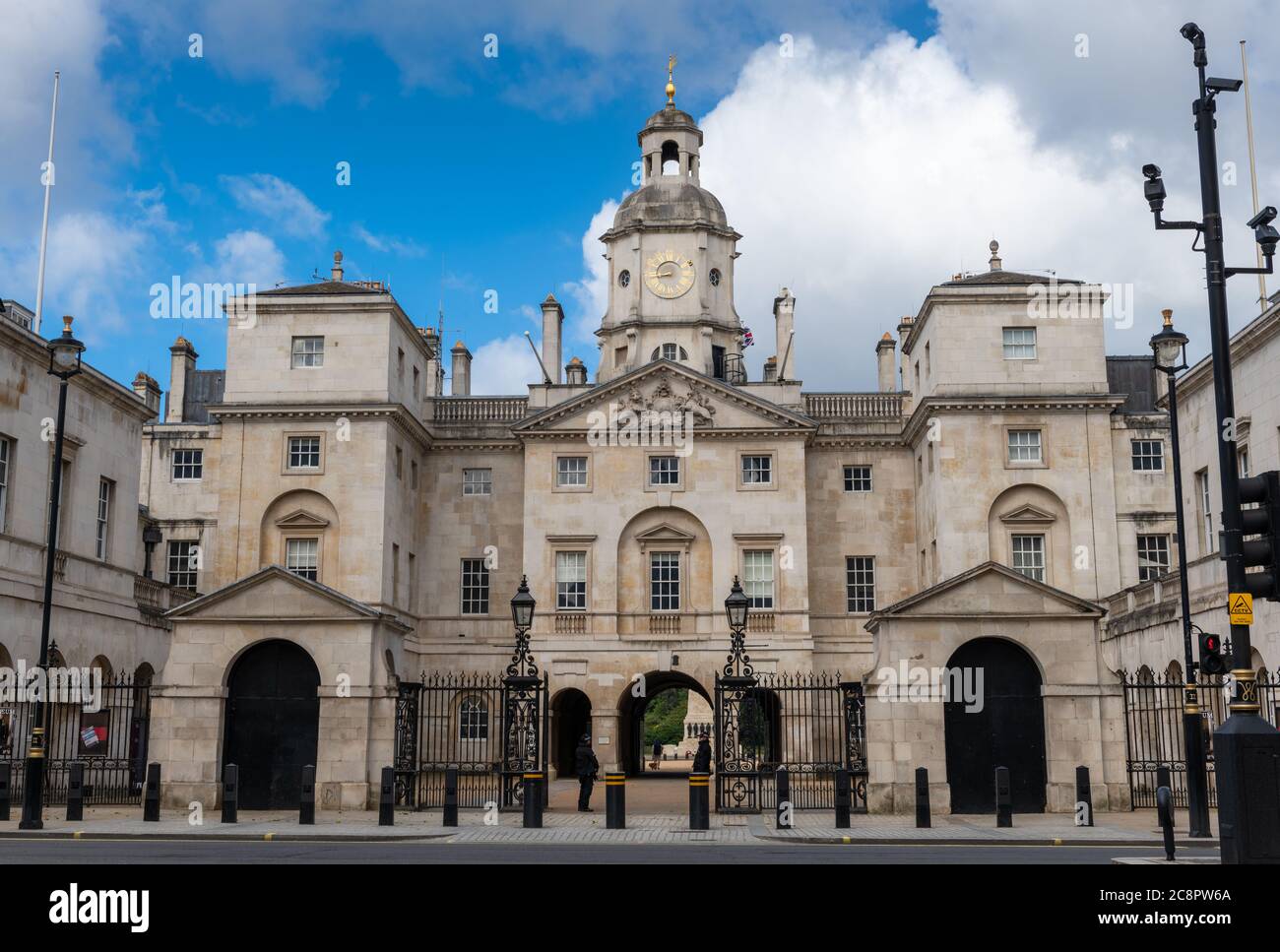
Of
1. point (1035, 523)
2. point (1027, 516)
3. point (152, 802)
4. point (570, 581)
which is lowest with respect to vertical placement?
point (152, 802)

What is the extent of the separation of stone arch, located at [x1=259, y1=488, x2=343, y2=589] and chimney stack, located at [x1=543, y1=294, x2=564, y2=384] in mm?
11959

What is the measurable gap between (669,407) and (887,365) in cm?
1104

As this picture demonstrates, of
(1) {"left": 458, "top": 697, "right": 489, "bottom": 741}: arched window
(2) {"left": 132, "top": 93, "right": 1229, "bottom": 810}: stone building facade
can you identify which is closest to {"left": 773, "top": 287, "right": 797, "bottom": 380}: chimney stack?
(2) {"left": 132, "top": 93, "right": 1229, "bottom": 810}: stone building facade

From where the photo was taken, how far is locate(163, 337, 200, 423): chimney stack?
190 feet

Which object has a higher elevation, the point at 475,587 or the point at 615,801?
the point at 475,587

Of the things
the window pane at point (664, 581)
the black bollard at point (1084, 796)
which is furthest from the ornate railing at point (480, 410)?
the black bollard at point (1084, 796)

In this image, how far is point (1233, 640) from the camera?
13.5 m

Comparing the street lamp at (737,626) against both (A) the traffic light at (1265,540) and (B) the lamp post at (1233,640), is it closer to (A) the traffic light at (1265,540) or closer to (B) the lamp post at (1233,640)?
(B) the lamp post at (1233,640)

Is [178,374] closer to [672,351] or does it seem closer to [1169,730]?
[672,351]

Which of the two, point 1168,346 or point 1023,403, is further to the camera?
point 1023,403

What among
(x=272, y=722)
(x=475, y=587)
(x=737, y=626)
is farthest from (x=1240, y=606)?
(x=475, y=587)

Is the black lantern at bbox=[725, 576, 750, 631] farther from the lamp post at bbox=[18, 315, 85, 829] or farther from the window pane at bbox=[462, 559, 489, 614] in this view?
the window pane at bbox=[462, 559, 489, 614]
